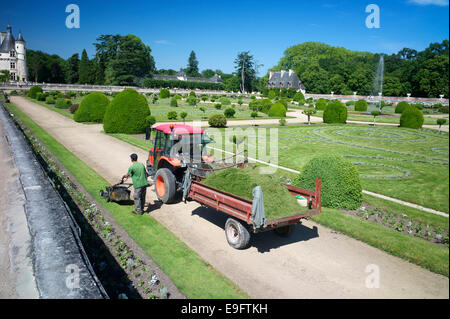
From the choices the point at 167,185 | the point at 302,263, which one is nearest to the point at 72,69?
the point at 167,185

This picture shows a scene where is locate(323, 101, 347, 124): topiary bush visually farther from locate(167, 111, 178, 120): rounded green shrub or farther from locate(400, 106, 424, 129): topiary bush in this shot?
locate(167, 111, 178, 120): rounded green shrub

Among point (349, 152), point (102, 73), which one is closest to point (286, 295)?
point (349, 152)

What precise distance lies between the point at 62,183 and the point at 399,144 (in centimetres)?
1991

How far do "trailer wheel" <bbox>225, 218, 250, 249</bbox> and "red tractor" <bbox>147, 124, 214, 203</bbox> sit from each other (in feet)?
8.12

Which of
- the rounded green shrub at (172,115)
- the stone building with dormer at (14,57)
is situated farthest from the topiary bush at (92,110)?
the stone building with dormer at (14,57)

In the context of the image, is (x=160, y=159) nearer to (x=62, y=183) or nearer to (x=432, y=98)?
(x=62, y=183)

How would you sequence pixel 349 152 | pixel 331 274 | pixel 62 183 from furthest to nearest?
pixel 349 152
pixel 62 183
pixel 331 274

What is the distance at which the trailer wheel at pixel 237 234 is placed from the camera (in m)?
6.70

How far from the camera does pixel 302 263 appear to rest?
6441mm

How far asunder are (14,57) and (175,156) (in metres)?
109

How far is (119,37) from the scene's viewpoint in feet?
317

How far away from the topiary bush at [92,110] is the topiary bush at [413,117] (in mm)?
27675

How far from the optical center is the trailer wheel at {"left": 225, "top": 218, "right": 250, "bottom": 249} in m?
6.70

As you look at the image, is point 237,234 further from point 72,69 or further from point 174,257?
point 72,69
